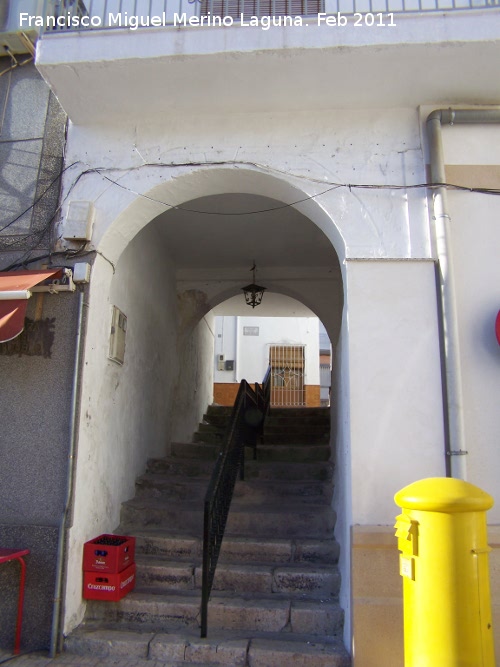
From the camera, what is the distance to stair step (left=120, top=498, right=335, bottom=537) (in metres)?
5.31

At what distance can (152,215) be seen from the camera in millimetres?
5176

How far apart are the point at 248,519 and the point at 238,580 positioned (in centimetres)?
79

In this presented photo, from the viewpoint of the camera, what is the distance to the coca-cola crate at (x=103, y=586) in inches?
171

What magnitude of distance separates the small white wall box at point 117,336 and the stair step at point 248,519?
1.52 meters

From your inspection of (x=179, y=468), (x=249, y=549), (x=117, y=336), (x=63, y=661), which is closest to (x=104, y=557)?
(x=63, y=661)

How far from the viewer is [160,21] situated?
4.62 metres

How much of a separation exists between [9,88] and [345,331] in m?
4.16

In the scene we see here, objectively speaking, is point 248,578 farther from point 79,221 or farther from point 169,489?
point 79,221

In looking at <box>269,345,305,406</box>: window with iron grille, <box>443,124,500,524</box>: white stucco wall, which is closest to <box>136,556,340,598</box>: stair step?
<box>443,124,500,524</box>: white stucco wall

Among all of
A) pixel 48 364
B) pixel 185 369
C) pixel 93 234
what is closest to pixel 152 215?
pixel 93 234

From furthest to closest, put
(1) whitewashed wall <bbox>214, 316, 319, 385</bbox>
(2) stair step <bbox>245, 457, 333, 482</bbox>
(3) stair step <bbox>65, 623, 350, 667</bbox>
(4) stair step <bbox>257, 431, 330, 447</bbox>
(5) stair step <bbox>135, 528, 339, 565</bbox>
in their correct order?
(1) whitewashed wall <bbox>214, 316, 319, 385</bbox>
(4) stair step <bbox>257, 431, 330, 447</bbox>
(2) stair step <bbox>245, 457, 333, 482</bbox>
(5) stair step <bbox>135, 528, 339, 565</bbox>
(3) stair step <bbox>65, 623, 350, 667</bbox>

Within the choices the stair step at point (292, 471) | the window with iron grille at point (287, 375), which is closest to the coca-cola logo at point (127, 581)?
the stair step at point (292, 471)

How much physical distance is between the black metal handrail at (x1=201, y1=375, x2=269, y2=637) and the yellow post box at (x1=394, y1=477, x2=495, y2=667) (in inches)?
66.8

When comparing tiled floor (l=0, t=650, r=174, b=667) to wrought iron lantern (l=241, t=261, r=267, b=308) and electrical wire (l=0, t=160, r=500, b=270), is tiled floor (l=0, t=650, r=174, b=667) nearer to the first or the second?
electrical wire (l=0, t=160, r=500, b=270)
